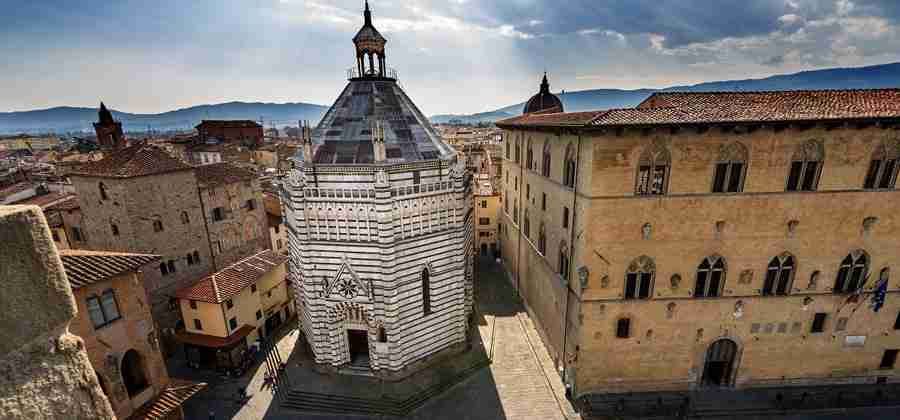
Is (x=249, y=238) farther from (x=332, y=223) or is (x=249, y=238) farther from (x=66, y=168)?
(x=66, y=168)

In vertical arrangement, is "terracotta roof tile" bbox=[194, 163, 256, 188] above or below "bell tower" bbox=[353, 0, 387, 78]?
below

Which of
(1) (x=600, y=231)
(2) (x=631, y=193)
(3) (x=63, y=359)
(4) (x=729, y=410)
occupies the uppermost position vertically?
(3) (x=63, y=359)

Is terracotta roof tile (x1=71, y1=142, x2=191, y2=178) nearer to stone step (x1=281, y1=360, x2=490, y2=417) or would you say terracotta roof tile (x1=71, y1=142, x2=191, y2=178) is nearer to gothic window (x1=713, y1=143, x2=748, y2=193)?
stone step (x1=281, y1=360, x2=490, y2=417)

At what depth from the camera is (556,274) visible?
24.3 meters

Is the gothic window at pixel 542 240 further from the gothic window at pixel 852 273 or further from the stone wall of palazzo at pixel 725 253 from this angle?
the gothic window at pixel 852 273

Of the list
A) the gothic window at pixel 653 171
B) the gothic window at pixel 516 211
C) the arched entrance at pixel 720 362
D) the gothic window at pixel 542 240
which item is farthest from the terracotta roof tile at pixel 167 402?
the arched entrance at pixel 720 362

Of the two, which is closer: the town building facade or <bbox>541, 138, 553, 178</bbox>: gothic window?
the town building facade

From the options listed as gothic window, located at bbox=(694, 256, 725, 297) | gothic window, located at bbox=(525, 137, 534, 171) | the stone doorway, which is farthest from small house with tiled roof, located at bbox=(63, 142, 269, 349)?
gothic window, located at bbox=(694, 256, 725, 297)

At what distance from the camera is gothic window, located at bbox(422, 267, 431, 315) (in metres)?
23.8

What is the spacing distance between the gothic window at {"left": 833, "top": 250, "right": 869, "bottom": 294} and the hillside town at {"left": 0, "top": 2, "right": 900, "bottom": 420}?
90 millimetres

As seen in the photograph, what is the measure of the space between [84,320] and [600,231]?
23140 mm

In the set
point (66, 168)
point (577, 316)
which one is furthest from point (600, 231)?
point (66, 168)

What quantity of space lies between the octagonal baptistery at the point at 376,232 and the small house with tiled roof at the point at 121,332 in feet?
24.1

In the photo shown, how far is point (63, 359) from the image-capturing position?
3.37 m
